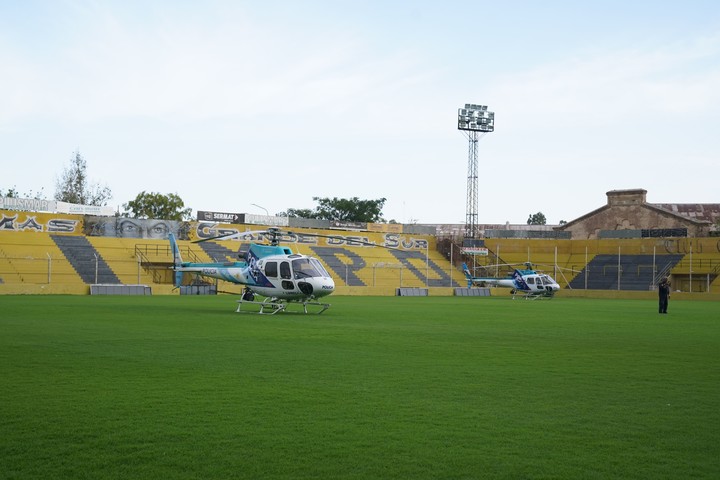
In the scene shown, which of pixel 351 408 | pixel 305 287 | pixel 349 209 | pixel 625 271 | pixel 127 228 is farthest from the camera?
pixel 349 209

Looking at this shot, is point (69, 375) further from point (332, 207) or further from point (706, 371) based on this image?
point (332, 207)

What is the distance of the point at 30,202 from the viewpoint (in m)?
61.2

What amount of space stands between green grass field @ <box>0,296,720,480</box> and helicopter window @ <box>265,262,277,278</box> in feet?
31.1

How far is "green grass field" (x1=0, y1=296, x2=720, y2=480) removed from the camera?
21.1 ft

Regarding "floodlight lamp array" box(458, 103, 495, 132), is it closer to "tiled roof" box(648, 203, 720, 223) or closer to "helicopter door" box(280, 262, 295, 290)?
"tiled roof" box(648, 203, 720, 223)

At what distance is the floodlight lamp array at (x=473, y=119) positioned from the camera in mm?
77750

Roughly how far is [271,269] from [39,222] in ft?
126

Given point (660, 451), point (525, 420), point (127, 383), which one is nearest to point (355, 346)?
point (127, 383)

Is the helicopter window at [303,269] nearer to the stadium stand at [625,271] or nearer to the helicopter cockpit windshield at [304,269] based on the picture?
the helicopter cockpit windshield at [304,269]

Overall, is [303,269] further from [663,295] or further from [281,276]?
[663,295]

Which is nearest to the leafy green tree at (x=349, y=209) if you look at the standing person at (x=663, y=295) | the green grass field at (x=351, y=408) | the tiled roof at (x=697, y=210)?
the tiled roof at (x=697, y=210)

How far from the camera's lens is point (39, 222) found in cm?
5884

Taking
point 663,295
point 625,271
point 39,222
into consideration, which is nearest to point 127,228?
point 39,222

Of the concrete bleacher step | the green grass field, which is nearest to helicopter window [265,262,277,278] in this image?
the green grass field
